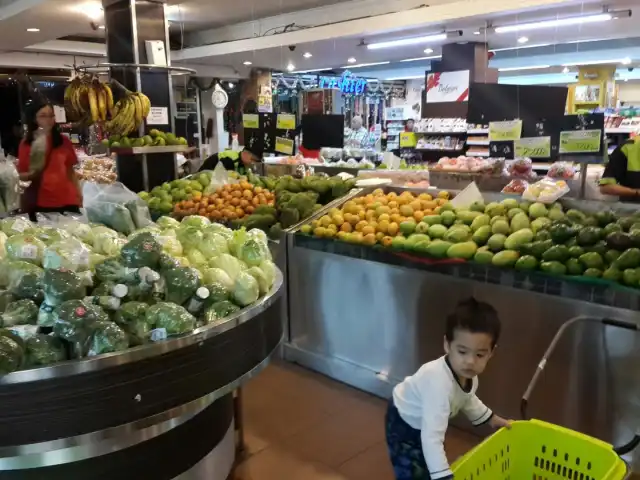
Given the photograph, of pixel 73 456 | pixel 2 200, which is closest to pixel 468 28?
pixel 2 200

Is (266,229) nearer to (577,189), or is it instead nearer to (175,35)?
(577,189)

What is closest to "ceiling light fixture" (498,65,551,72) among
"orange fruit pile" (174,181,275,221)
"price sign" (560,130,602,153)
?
"price sign" (560,130,602,153)

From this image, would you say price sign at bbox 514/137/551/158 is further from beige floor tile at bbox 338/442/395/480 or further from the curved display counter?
the curved display counter

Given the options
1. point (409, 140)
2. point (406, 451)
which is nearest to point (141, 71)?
point (406, 451)

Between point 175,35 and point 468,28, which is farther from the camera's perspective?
point 175,35

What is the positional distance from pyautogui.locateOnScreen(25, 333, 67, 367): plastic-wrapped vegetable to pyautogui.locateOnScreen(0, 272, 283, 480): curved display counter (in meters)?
0.06

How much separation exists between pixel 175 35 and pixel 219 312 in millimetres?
11728

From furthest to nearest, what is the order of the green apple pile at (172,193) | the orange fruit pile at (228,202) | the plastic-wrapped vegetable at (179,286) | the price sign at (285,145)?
the price sign at (285,145) < the green apple pile at (172,193) < the orange fruit pile at (228,202) < the plastic-wrapped vegetable at (179,286)

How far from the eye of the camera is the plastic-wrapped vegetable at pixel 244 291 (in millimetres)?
2383

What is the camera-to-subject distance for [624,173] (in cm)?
474

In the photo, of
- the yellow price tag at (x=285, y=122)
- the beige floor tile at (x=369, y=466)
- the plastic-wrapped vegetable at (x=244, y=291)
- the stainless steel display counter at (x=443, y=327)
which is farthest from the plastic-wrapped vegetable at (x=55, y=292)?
the yellow price tag at (x=285, y=122)

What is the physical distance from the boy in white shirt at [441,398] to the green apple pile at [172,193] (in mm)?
3571

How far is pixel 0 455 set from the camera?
1.78 metres

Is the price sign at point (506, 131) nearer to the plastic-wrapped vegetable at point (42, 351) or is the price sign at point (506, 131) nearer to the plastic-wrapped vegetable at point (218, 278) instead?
the plastic-wrapped vegetable at point (218, 278)
